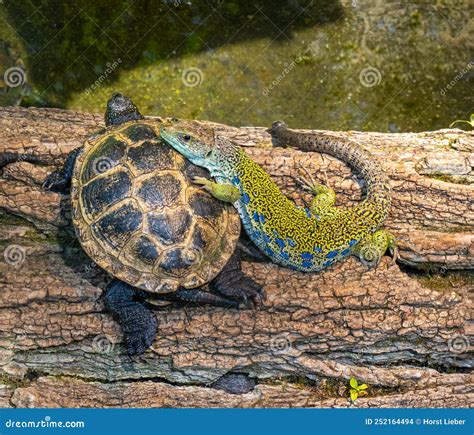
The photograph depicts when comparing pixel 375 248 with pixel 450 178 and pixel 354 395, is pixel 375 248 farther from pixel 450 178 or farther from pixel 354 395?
pixel 354 395

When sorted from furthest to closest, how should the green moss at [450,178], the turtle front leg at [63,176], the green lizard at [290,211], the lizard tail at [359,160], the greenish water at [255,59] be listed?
the greenish water at [255,59] → the green moss at [450,178] → the lizard tail at [359,160] → the turtle front leg at [63,176] → the green lizard at [290,211]

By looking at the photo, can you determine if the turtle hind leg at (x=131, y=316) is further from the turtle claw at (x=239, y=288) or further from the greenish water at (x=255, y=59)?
the greenish water at (x=255, y=59)

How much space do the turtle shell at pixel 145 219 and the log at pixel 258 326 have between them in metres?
0.60

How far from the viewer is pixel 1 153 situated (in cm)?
713

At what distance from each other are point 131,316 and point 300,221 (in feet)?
7.49

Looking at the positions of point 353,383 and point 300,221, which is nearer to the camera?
point 353,383

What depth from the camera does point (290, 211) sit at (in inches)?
279

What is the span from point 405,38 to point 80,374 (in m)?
7.78

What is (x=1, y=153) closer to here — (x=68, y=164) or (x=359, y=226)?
(x=68, y=164)

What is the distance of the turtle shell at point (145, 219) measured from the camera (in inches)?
249

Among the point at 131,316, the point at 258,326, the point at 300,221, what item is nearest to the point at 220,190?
the point at 300,221

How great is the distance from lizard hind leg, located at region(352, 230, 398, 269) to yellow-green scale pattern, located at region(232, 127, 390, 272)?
0.29 feet

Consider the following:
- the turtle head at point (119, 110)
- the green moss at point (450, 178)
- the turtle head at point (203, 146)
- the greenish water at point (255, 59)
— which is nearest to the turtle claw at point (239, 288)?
the turtle head at point (203, 146)

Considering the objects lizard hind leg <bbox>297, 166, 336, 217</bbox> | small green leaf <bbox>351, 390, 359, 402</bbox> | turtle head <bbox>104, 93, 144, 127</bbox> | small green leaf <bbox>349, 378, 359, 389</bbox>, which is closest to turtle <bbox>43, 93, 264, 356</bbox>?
turtle head <bbox>104, 93, 144, 127</bbox>
